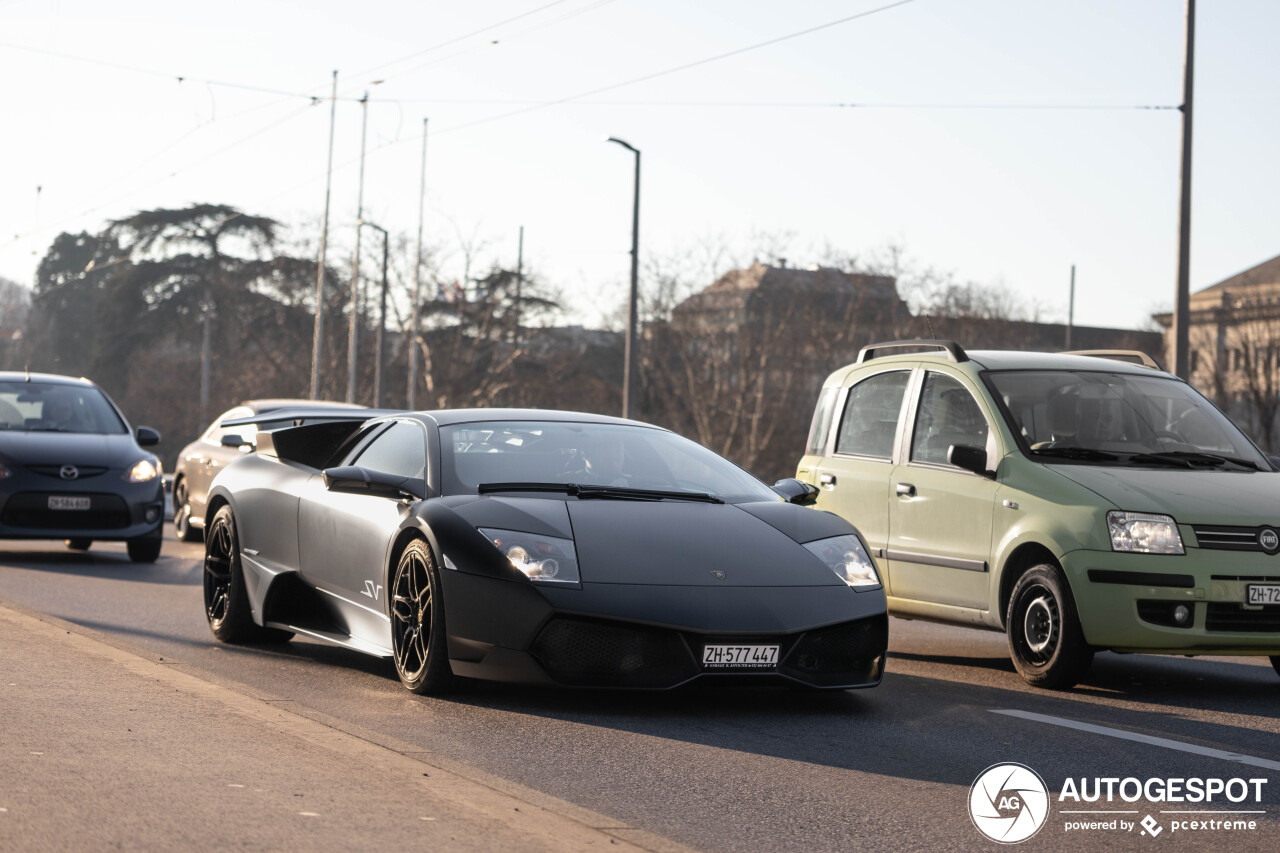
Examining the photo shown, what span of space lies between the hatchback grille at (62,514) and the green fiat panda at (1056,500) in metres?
7.15

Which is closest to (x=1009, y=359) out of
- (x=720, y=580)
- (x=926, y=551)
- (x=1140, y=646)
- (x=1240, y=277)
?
(x=926, y=551)

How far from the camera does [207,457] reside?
1694 centimetres

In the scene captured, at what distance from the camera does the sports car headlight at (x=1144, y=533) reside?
7695mm

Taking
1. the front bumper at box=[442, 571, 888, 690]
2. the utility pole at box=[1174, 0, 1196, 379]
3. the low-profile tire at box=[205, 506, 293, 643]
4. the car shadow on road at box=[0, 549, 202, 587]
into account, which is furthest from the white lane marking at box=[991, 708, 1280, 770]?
the utility pole at box=[1174, 0, 1196, 379]

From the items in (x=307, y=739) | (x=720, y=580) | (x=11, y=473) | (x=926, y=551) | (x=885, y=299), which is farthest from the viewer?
(x=885, y=299)

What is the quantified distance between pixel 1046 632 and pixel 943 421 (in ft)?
5.38

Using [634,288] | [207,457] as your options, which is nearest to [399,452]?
[207,457]

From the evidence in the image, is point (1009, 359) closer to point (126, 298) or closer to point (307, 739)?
point (307, 739)

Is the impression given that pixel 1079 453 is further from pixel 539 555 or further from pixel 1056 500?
pixel 539 555

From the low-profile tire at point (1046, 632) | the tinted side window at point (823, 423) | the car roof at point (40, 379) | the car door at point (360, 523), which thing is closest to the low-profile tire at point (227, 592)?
the car door at point (360, 523)

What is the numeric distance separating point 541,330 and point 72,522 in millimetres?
43398

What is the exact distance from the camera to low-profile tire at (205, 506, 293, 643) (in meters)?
8.89

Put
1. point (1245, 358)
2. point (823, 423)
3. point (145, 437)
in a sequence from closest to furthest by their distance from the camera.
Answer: point (823, 423) < point (145, 437) < point (1245, 358)

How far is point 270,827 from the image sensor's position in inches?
169
